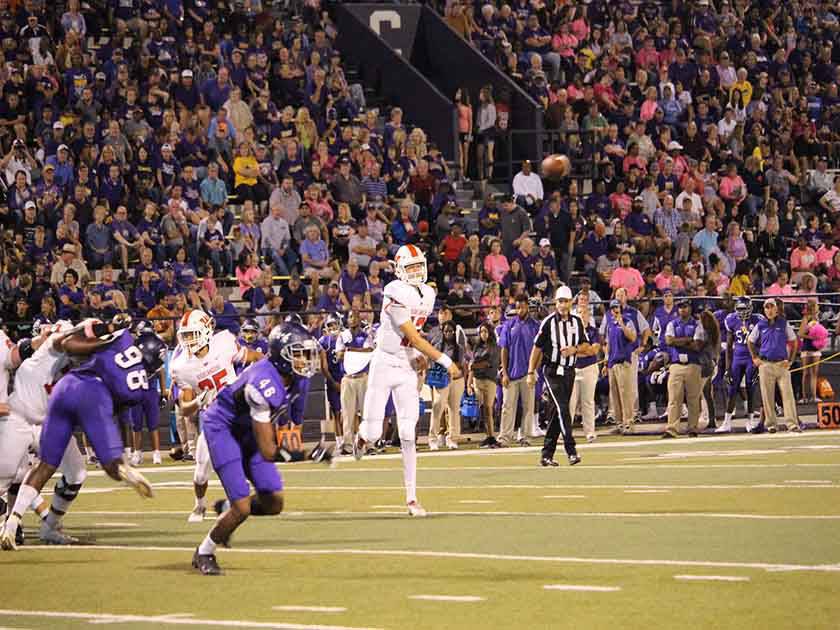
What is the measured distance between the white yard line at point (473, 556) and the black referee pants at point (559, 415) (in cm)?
622

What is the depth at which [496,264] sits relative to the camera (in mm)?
24609

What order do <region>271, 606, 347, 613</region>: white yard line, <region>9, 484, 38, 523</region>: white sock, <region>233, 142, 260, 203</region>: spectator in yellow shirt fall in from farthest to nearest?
<region>233, 142, 260, 203</region>: spectator in yellow shirt → <region>9, 484, 38, 523</region>: white sock → <region>271, 606, 347, 613</region>: white yard line

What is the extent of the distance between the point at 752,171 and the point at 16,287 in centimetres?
1369

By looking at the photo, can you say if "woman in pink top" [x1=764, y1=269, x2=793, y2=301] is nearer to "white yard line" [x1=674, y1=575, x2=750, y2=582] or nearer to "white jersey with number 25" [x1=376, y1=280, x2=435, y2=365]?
"white jersey with number 25" [x1=376, y1=280, x2=435, y2=365]

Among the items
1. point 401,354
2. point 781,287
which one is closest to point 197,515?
point 401,354

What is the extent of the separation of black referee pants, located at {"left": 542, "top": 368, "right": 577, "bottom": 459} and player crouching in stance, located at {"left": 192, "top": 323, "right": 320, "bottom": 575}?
713 cm

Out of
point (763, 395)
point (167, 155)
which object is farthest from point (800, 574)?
point (167, 155)

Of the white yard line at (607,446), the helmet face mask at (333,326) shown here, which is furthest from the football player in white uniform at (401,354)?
the helmet face mask at (333,326)

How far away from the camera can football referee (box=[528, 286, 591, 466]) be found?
17.1 metres

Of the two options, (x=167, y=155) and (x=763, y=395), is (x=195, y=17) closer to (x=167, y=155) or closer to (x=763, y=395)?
(x=167, y=155)

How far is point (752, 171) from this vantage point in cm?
2978

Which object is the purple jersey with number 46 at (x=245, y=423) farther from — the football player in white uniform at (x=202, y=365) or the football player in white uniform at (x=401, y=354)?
the football player in white uniform at (x=401, y=354)

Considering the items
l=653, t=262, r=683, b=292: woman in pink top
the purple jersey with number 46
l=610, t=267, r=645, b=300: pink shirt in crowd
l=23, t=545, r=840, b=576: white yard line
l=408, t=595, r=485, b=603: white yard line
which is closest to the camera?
l=408, t=595, r=485, b=603: white yard line

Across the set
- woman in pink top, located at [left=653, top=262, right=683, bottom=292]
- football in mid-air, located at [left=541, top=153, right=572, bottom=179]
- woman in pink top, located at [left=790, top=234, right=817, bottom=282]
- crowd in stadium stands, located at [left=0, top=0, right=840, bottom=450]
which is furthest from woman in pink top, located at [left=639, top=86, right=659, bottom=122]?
woman in pink top, located at [left=653, top=262, right=683, bottom=292]
